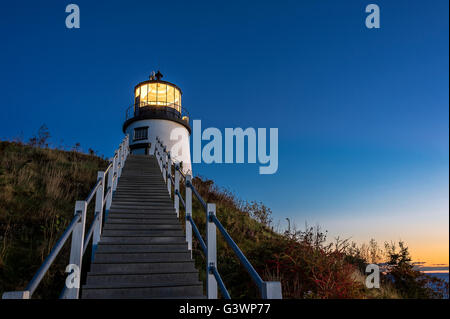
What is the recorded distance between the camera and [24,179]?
8.52 m

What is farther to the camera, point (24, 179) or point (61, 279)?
point (24, 179)

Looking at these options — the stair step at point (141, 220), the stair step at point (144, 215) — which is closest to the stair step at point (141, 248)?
the stair step at point (141, 220)

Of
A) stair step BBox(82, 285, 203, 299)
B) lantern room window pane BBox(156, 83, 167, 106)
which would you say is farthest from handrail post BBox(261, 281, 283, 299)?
lantern room window pane BBox(156, 83, 167, 106)

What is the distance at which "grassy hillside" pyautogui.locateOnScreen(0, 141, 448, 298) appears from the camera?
4.86 metres

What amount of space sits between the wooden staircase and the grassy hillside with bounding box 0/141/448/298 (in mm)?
682

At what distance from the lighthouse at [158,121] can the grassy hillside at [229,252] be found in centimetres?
1037

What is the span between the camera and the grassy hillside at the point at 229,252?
4.86 m

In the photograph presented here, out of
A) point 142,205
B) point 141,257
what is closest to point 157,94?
point 142,205

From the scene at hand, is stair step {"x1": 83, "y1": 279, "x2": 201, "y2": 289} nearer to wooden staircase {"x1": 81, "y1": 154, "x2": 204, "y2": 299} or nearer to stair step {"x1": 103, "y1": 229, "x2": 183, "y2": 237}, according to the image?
wooden staircase {"x1": 81, "y1": 154, "x2": 204, "y2": 299}

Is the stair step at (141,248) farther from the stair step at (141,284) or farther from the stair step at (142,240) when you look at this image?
the stair step at (141,284)

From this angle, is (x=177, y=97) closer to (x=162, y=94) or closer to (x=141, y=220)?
(x=162, y=94)
